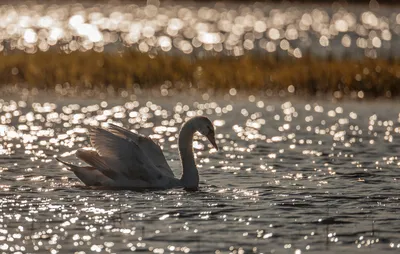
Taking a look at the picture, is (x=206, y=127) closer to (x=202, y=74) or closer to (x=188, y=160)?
(x=188, y=160)

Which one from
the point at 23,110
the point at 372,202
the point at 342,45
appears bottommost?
the point at 372,202

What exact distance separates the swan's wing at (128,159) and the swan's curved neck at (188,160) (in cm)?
41

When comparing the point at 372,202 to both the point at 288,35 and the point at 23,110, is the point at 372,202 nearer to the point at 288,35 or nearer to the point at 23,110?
the point at 23,110

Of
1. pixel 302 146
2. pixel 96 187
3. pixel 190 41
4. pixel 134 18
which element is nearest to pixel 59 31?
pixel 190 41

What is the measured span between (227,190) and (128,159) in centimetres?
139

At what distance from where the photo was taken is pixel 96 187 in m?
16.3

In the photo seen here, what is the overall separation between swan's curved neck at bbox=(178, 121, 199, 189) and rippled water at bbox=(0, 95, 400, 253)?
0.22m

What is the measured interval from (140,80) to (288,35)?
37261 mm

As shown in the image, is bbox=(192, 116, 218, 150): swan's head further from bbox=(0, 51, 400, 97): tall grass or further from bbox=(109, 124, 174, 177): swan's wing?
bbox=(0, 51, 400, 97): tall grass

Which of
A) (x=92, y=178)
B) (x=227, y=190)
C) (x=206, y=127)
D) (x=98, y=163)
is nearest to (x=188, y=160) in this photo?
(x=206, y=127)

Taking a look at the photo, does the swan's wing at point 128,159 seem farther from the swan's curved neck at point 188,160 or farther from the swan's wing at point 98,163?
the swan's curved neck at point 188,160

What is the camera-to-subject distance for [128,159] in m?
16.3

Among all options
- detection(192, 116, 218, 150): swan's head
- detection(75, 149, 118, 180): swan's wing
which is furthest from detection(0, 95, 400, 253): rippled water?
detection(192, 116, 218, 150): swan's head

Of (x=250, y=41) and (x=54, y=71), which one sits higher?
(x=250, y=41)
